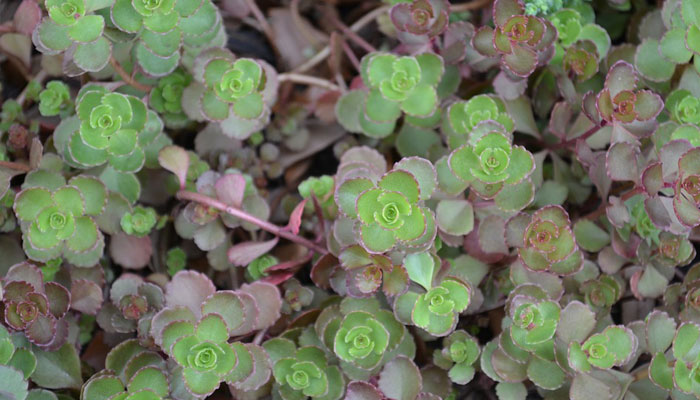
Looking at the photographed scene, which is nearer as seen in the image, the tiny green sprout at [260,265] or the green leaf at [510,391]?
the green leaf at [510,391]

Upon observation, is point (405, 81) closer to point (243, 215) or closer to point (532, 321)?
point (243, 215)

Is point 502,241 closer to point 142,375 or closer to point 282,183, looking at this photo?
point 282,183

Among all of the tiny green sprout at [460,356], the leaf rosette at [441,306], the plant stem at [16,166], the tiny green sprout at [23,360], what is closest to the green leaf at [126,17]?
the plant stem at [16,166]

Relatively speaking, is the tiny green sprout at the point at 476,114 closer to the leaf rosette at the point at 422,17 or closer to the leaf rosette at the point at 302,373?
the leaf rosette at the point at 422,17

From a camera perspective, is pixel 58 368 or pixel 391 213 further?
pixel 58 368

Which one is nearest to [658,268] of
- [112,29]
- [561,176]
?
[561,176]

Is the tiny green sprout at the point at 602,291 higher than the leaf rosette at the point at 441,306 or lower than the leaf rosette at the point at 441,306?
lower

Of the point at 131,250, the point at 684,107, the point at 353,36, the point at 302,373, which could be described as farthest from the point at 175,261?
the point at 684,107
